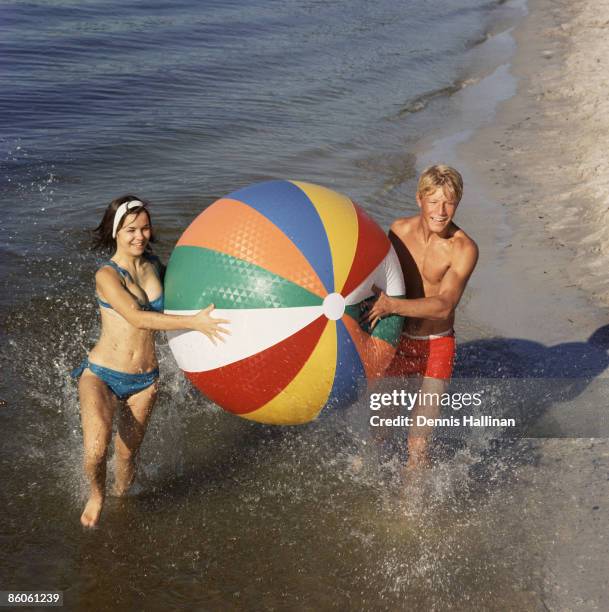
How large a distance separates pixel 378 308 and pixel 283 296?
1.73ft

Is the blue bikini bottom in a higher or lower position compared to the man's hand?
lower

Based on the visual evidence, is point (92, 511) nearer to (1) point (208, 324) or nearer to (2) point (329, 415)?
(1) point (208, 324)

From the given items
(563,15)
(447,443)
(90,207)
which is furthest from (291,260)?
(563,15)

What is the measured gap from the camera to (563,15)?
25.4 m

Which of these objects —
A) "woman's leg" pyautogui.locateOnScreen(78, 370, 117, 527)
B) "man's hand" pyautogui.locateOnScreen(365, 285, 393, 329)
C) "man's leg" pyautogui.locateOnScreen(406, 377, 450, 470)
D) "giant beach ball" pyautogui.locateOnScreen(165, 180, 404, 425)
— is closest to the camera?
"giant beach ball" pyautogui.locateOnScreen(165, 180, 404, 425)

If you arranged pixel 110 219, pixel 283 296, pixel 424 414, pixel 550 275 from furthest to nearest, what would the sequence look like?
pixel 550 275 < pixel 424 414 < pixel 110 219 < pixel 283 296

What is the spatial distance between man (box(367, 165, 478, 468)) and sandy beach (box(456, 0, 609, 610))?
92 cm

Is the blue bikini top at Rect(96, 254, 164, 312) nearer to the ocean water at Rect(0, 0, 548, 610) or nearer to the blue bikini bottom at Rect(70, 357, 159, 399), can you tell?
the blue bikini bottom at Rect(70, 357, 159, 399)

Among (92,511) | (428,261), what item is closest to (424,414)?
(428,261)

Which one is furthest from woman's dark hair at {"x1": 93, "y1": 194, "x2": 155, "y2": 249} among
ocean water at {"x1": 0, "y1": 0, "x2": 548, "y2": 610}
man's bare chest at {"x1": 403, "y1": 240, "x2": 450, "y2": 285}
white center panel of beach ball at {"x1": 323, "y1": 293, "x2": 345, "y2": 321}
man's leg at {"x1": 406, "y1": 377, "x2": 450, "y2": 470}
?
man's leg at {"x1": 406, "y1": 377, "x2": 450, "y2": 470}

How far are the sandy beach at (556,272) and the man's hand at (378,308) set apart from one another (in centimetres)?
162

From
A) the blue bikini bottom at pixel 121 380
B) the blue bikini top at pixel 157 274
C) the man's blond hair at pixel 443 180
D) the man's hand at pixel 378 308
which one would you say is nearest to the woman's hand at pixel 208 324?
the blue bikini top at pixel 157 274

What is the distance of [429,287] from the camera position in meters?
4.61

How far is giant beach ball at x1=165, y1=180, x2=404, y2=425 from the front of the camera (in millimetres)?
3912
